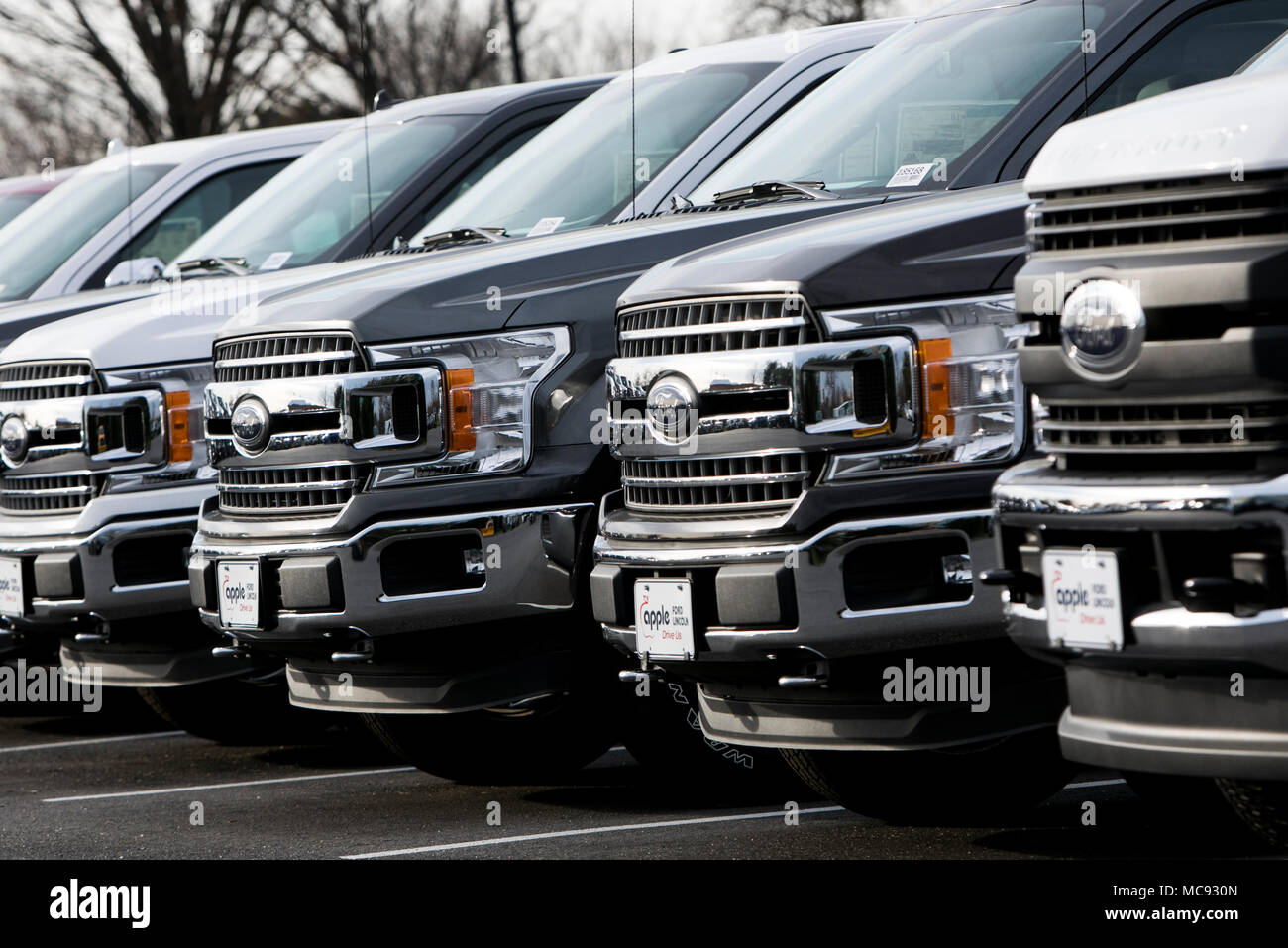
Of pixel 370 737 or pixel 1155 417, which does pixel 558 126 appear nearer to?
pixel 370 737

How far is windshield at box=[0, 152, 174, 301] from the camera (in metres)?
12.0

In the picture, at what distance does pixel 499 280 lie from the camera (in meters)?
6.94

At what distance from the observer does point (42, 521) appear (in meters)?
8.38

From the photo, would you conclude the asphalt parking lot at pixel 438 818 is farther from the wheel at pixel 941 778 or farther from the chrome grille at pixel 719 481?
the chrome grille at pixel 719 481

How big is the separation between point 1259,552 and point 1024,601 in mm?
688

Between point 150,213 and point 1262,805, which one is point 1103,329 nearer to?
point 1262,805

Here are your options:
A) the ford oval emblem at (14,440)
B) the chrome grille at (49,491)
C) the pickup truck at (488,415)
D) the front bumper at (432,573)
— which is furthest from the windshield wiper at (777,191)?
the ford oval emblem at (14,440)

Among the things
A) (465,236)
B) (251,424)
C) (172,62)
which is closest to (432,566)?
(251,424)

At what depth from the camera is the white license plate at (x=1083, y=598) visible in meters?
4.37

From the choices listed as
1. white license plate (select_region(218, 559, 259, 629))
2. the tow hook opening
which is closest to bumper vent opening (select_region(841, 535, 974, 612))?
the tow hook opening

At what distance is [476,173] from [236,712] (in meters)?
2.73

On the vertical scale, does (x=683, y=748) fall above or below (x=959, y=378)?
below

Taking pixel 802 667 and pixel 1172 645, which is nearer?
pixel 1172 645

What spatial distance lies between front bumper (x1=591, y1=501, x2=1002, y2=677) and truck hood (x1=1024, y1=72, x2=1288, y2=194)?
3.84 feet
